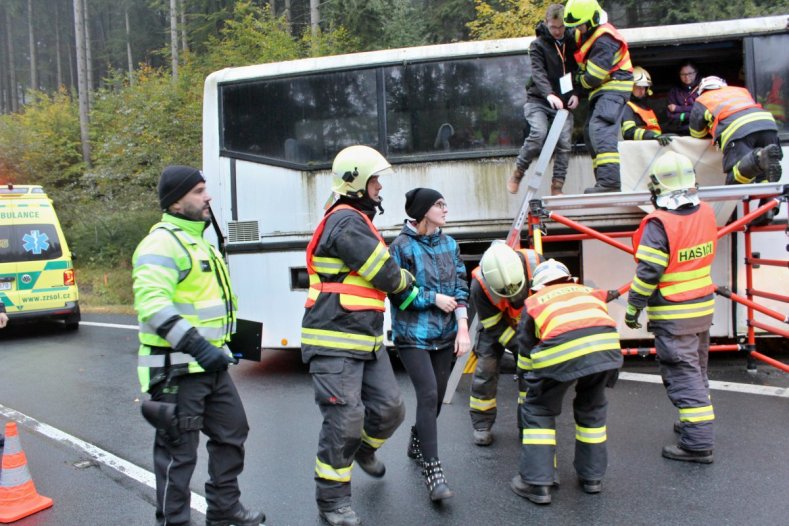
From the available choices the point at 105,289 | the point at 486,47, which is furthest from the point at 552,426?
the point at 105,289

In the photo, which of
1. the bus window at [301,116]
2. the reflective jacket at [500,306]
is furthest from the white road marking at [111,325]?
the reflective jacket at [500,306]

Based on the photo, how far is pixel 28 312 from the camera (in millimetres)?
9680

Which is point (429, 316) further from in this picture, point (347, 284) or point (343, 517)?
point (343, 517)

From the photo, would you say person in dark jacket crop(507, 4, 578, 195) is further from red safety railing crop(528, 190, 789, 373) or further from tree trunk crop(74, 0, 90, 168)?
tree trunk crop(74, 0, 90, 168)

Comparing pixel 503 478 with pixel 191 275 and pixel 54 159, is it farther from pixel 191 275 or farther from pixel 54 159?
pixel 54 159

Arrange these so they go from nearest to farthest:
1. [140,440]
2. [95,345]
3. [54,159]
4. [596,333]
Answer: [596,333] → [140,440] → [95,345] → [54,159]

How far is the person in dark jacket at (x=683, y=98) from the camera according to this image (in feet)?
21.0

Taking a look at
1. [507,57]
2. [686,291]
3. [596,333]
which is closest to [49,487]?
[596,333]

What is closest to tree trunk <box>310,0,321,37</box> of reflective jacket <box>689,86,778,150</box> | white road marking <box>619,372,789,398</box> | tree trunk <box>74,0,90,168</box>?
tree trunk <box>74,0,90,168</box>

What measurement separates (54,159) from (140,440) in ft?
69.0

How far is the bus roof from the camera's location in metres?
5.75

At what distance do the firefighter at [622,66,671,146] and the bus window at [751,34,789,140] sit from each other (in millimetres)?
903

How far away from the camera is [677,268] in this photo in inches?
160

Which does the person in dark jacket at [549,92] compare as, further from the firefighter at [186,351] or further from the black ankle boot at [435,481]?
the firefighter at [186,351]
